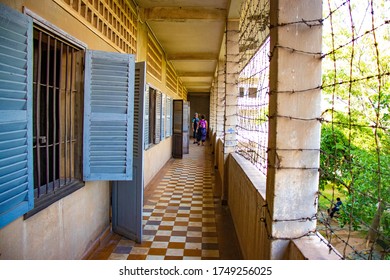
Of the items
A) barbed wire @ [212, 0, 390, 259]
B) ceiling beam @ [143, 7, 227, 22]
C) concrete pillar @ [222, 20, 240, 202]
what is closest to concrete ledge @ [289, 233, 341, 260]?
barbed wire @ [212, 0, 390, 259]

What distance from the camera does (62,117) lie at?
283 centimetres

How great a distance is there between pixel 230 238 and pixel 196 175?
398 centimetres

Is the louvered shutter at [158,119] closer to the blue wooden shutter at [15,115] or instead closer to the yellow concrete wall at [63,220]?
the yellow concrete wall at [63,220]

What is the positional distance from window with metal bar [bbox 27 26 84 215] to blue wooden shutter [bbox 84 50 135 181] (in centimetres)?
8

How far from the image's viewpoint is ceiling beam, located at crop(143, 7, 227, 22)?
17.3 ft

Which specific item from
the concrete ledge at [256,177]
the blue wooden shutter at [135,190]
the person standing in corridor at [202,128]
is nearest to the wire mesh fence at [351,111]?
the concrete ledge at [256,177]

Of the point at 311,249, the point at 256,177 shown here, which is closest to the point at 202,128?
the point at 256,177

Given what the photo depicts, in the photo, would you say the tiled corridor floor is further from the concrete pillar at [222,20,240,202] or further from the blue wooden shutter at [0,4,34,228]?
the blue wooden shutter at [0,4,34,228]

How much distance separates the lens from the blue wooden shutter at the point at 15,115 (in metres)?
1.72

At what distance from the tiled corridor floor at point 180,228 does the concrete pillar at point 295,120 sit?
162cm

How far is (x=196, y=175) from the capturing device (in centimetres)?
772

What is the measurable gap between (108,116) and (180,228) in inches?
70.3

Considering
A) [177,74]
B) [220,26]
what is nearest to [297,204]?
[220,26]
